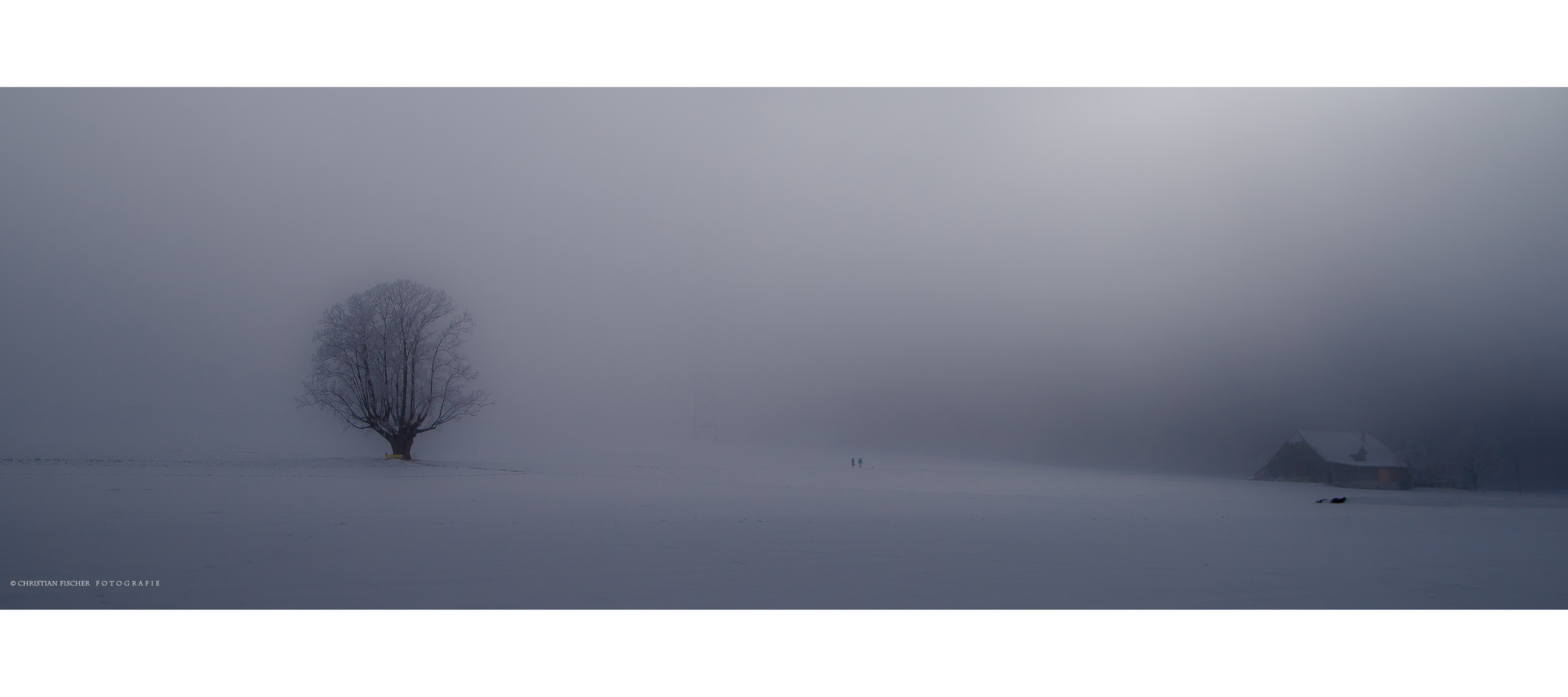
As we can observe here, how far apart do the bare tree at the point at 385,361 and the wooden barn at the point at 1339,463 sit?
2639 centimetres

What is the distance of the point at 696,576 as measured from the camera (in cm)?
546

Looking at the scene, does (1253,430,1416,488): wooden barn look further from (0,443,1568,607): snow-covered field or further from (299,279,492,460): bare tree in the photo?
(299,279,492,460): bare tree

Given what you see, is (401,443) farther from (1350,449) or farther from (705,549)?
(1350,449)

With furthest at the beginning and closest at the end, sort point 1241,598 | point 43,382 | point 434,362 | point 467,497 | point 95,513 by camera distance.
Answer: point 43,382 < point 434,362 < point 467,497 < point 95,513 < point 1241,598

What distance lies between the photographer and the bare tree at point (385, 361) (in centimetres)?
1967

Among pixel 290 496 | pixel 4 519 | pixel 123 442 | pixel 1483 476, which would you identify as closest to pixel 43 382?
pixel 123 442

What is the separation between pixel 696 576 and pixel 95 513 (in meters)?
7.66

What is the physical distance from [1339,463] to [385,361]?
2848 centimetres

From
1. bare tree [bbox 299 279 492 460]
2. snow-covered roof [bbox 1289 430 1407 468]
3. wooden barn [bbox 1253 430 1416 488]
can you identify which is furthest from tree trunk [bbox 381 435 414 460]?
snow-covered roof [bbox 1289 430 1407 468]

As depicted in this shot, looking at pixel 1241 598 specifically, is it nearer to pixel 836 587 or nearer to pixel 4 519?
pixel 836 587

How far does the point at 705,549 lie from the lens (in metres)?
6.61

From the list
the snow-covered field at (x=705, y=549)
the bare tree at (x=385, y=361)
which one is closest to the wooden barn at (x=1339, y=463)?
the snow-covered field at (x=705, y=549)

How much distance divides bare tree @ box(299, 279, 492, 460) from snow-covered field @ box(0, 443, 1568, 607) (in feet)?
19.8

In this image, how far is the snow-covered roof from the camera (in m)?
20.9
